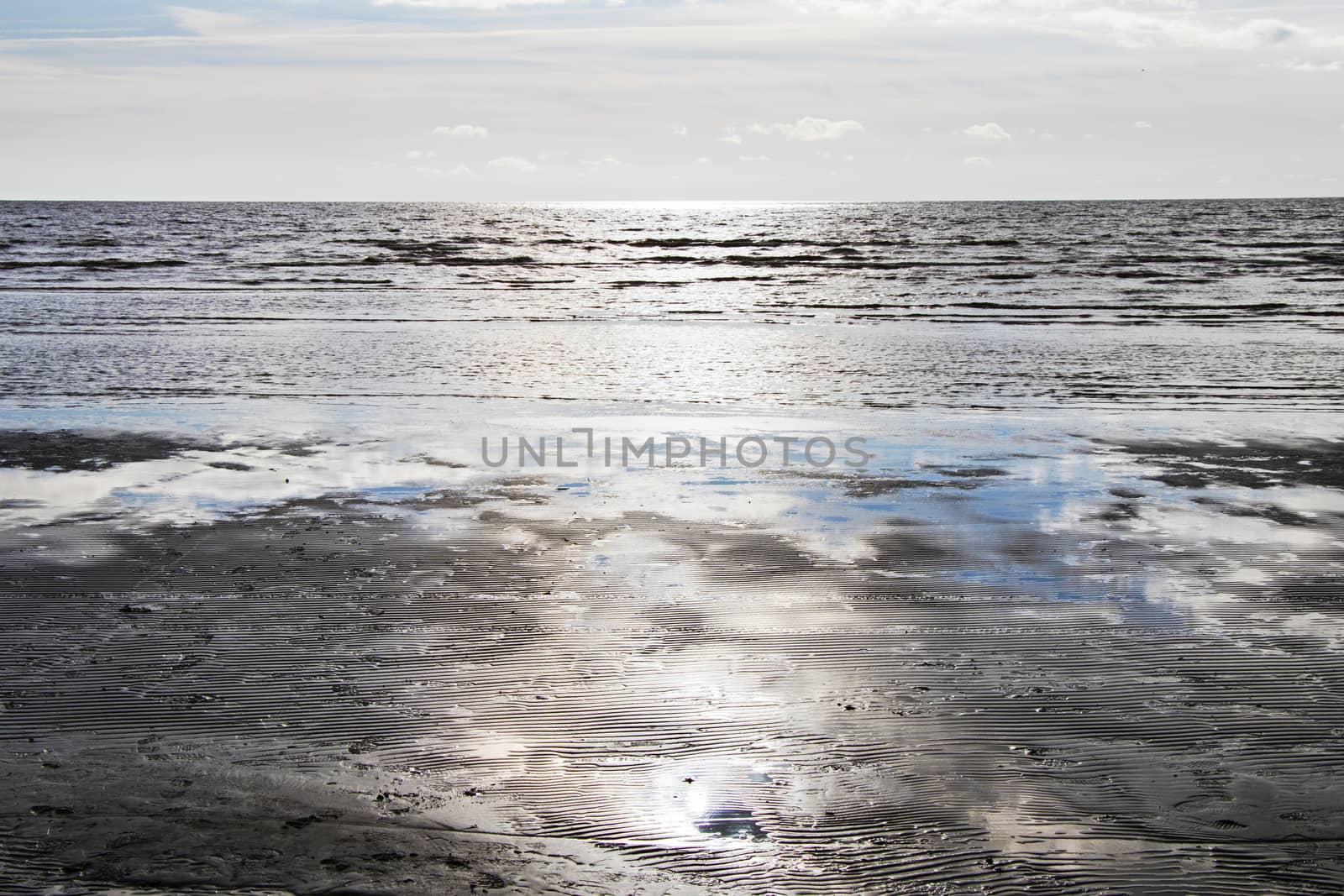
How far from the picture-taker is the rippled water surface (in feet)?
11.3

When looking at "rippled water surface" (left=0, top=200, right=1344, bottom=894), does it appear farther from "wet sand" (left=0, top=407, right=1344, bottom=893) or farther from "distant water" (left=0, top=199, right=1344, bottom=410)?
"distant water" (left=0, top=199, right=1344, bottom=410)

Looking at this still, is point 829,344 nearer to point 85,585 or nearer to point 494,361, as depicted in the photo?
point 494,361

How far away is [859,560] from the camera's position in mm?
6441

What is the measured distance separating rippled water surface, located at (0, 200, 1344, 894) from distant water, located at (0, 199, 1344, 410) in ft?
1.21

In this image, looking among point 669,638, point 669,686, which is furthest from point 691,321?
point 669,686

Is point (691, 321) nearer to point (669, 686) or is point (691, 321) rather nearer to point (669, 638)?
point (669, 638)

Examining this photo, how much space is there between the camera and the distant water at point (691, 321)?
13.9 meters

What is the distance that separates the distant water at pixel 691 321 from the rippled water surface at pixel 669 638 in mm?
368

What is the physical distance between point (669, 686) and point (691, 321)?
19.1 m

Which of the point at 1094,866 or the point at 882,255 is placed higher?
the point at 882,255

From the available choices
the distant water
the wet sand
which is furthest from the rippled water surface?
the distant water

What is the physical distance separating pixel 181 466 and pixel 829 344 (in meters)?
12.1

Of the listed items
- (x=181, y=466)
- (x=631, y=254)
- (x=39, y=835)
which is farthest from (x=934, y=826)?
(x=631, y=254)

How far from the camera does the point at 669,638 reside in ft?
17.0
